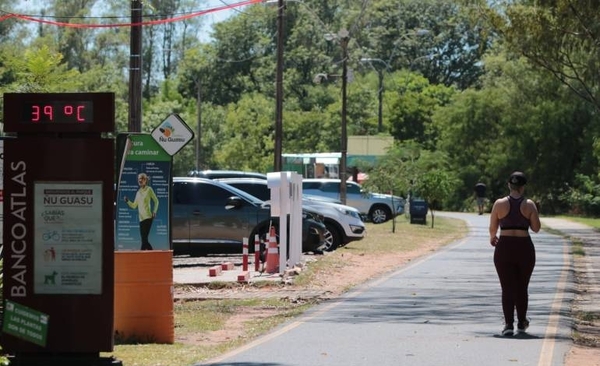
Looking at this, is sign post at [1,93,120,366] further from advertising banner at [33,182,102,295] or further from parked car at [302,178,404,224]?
parked car at [302,178,404,224]

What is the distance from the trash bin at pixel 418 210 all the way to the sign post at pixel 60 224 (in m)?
34.9

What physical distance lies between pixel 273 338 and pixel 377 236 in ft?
73.5

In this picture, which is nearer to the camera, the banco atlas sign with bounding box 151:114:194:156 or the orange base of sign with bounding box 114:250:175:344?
the orange base of sign with bounding box 114:250:175:344

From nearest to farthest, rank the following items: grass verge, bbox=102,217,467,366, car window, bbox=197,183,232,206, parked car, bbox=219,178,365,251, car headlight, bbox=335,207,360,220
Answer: grass verge, bbox=102,217,467,366, car window, bbox=197,183,232,206, parked car, bbox=219,178,365,251, car headlight, bbox=335,207,360,220

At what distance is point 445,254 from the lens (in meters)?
29.6

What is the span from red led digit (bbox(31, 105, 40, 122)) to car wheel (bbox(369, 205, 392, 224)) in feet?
118

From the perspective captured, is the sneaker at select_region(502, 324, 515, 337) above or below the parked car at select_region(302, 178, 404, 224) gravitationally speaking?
below

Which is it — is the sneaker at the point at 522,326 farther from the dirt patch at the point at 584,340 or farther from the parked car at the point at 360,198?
the parked car at the point at 360,198

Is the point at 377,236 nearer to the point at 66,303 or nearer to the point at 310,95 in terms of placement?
the point at 66,303

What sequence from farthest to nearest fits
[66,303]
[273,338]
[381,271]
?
1. [381,271]
2. [273,338]
3. [66,303]

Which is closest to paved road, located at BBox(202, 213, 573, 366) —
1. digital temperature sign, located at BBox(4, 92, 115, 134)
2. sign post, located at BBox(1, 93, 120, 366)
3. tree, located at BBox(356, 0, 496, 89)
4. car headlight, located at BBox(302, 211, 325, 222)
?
sign post, located at BBox(1, 93, 120, 366)

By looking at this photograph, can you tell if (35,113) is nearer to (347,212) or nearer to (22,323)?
(22,323)

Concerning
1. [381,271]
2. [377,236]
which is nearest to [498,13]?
[377,236]

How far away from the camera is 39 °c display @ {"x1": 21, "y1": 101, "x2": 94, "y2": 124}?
34.2 feet
